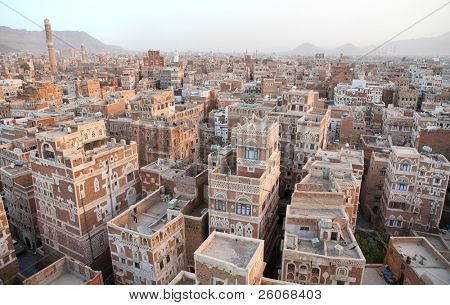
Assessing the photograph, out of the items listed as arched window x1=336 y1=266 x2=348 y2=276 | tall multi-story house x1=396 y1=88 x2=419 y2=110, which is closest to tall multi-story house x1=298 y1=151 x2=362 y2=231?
arched window x1=336 y1=266 x2=348 y2=276

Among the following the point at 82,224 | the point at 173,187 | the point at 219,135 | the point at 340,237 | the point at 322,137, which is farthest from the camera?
the point at 219,135

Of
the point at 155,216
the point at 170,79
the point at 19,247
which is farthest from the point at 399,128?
the point at 170,79

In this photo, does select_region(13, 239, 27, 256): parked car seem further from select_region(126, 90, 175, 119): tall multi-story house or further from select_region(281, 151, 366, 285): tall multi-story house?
select_region(281, 151, 366, 285): tall multi-story house

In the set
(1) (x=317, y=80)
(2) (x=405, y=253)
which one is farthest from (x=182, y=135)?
(1) (x=317, y=80)

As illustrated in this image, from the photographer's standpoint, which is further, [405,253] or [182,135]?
[182,135]

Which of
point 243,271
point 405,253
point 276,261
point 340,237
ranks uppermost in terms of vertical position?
point 243,271

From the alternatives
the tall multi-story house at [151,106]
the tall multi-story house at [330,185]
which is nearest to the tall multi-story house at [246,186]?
the tall multi-story house at [330,185]

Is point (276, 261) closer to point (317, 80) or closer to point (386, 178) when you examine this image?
point (386, 178)

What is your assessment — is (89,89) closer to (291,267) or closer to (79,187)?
(79,187)
